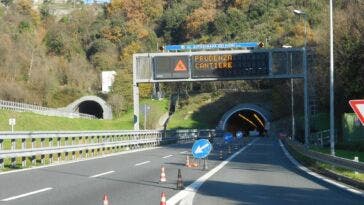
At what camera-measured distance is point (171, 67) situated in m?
53.9

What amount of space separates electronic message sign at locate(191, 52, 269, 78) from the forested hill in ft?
30.4

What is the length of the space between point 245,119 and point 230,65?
59139 millimetres

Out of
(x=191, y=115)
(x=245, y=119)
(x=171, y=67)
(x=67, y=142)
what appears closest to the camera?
(x=67, y=142)

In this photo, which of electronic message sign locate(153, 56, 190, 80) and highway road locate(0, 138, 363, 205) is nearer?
highway road locate(0, 138, 363, 205)

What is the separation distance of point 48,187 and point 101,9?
159 metres

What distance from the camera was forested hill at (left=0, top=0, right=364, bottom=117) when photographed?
98.0 metres

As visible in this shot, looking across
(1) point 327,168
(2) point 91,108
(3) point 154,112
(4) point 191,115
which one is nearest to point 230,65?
(3) point 154,112

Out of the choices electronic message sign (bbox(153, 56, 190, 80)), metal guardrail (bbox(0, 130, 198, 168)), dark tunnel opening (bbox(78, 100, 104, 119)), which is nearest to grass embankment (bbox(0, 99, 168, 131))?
metal guardrail (bbox(0, 130, 198, 168))

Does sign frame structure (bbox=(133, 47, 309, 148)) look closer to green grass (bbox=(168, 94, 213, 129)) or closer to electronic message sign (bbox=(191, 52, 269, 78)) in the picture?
electronic message sign (bbox=(191, 52, 269, 78))

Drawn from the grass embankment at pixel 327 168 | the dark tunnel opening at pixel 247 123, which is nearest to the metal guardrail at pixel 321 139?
the grass embankment at pixel 327 168

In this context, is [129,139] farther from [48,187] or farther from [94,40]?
[94,40]

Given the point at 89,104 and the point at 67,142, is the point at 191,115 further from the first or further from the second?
the point at 67,142

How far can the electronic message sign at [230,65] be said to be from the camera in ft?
173

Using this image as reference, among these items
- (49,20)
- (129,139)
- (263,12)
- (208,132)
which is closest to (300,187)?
(129,139)
